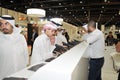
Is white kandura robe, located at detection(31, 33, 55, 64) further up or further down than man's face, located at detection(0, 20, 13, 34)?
further down

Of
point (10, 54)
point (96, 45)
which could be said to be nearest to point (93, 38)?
point (96, 45)

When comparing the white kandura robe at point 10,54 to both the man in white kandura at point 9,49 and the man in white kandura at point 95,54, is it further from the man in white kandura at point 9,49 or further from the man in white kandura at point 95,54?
the man in white kandura at point 95,54

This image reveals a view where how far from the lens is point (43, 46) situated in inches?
134

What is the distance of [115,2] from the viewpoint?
1930cm

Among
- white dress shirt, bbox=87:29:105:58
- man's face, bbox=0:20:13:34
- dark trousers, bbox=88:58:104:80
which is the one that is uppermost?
man's face, bbox=0:20:13:34

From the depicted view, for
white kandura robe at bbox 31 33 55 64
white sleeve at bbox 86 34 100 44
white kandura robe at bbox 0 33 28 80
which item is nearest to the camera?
white kandura robe at bbox 0 33 28 80

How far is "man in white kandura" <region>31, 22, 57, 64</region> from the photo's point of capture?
330 cm

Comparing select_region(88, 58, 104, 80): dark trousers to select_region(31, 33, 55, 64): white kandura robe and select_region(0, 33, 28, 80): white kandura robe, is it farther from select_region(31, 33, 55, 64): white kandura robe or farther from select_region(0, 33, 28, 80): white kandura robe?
select_region(0, 33, 28, 80): white kandura robe

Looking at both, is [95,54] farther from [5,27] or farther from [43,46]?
[5,27]

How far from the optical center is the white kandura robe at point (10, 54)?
10.4 ft

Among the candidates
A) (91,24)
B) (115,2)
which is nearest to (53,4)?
(115,2)

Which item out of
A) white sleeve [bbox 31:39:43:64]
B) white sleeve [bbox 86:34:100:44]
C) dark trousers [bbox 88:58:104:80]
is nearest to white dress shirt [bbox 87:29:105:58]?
white sleeve [bbox 86:34:100:44]

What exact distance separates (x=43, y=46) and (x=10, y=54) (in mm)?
524

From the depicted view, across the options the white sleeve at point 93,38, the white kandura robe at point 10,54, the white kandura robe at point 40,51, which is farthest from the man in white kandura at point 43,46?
the white sleeve at point 93,38
